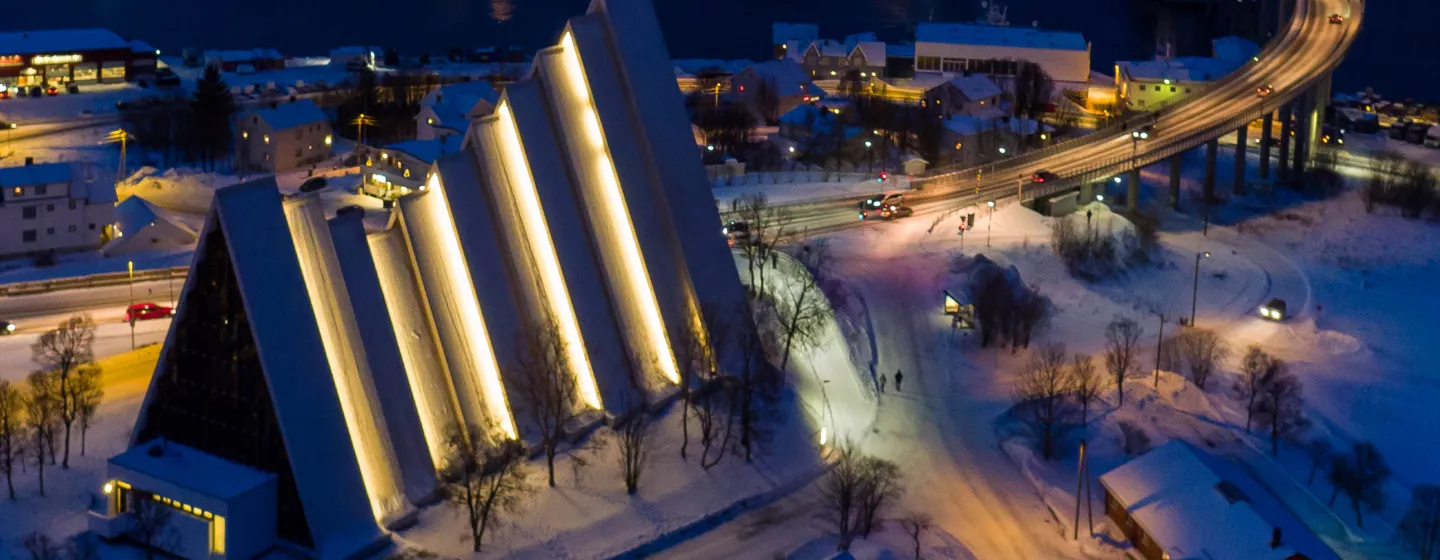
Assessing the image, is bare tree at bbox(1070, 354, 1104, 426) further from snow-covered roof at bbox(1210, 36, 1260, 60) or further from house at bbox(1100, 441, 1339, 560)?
snow-covered roof at bbox(1210, 36, 1260, 60)

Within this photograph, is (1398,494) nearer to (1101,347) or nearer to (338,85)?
(1101,347)

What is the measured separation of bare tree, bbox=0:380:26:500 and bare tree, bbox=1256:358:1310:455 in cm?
1940

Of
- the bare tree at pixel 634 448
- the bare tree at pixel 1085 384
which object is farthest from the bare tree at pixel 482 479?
the bare tree at pixel 1085 384

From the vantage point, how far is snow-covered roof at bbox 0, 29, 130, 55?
62562 mm

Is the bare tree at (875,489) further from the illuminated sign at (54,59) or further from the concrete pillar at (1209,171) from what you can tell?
the illuminated sign at (54,59)

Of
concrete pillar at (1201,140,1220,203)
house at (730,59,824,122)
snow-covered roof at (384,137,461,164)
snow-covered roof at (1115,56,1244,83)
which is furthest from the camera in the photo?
snow-covered roof at (1115,56,1244,83)

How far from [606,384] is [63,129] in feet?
116

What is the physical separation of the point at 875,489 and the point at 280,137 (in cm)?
3078

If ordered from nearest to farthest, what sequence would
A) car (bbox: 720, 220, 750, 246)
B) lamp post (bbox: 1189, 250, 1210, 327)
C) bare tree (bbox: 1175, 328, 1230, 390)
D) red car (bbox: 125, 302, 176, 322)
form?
bare tree (bbox: 1175, 328, 1230, 390) → red car (bbox: 125, 302, 176, 322) → lamp post (bbox: 1189, 250, 1210, 327) → car (bbox: 720, 220, 750, 246)

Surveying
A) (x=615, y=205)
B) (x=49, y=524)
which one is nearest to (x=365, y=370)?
(x=49, y=524)

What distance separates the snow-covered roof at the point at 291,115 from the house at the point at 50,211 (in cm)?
978

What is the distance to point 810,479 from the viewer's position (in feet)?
80.8

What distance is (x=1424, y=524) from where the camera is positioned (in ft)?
77.9

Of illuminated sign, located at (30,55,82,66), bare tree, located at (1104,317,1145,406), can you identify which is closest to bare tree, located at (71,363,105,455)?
bare tree, located at (1104,317,1145,406)
